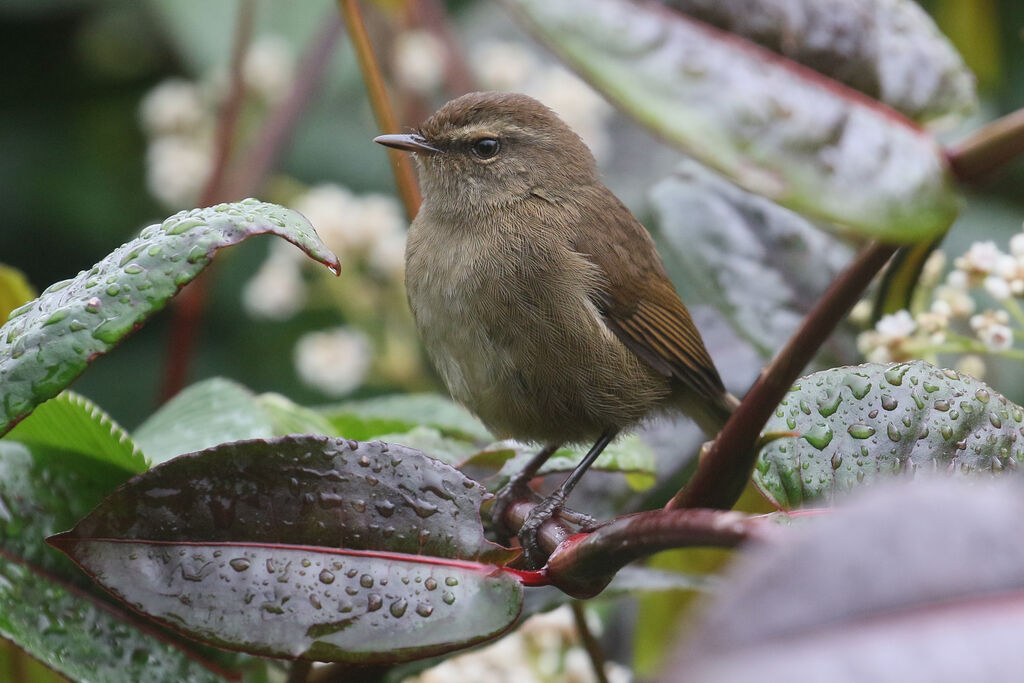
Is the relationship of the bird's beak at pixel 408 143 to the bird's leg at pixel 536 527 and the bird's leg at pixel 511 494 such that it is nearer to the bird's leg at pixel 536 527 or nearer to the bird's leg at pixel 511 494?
the bird's leg at pixel 511 494

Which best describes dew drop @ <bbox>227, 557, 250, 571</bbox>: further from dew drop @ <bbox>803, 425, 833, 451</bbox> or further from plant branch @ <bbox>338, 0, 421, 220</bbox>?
plant branch @ <bbox>338, 0, 421, 220</bbox>

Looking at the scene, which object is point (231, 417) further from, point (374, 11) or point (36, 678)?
point (374, 11)

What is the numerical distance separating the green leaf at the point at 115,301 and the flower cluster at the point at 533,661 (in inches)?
41.9

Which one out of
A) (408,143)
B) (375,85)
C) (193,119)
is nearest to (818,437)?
(375,85)

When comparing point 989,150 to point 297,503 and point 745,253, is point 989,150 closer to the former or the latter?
point 297,503

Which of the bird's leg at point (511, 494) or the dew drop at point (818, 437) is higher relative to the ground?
the dew drop at point (818, 437)

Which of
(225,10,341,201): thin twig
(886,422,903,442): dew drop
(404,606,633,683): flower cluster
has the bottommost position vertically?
(404,606,633,683): flower cluster

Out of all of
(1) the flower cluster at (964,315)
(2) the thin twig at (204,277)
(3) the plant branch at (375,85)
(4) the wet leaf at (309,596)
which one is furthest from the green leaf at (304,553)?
(2) the thin twig at (204,277)

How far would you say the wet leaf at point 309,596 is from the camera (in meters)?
1.07

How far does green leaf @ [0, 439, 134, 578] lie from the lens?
1266 mm

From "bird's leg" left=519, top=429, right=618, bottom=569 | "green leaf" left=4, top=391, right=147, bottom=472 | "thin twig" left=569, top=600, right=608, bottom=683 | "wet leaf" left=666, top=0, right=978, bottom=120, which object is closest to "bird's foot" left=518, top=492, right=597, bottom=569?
"bird's leg" left=519, top=429, right=618, bottom=569

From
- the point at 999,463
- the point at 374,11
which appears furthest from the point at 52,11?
the point at 999,463

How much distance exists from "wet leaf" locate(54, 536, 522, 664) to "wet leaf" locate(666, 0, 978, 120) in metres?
0.59

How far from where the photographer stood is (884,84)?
1149 millimetres
